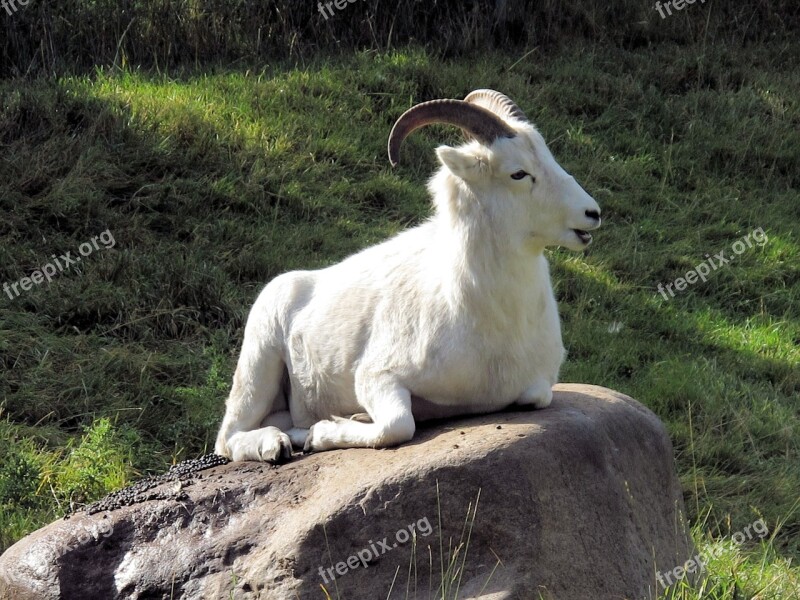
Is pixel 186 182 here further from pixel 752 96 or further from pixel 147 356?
pixel 752 96

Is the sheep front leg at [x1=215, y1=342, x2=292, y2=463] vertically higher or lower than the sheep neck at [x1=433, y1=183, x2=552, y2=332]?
lower

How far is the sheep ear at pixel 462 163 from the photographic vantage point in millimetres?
5268

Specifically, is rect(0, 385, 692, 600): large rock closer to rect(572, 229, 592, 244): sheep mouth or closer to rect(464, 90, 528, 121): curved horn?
rect(572, 229, 592, 244): sheep mouth

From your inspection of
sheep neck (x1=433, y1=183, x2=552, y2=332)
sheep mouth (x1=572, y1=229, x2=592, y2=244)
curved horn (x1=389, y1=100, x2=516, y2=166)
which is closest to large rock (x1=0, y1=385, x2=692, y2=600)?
sheep neck (x1=433, y1=183, x2=552, y2=332)

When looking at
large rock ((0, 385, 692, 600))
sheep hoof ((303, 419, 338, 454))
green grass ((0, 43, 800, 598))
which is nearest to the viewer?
large rock ((0, 385, 692, 600))

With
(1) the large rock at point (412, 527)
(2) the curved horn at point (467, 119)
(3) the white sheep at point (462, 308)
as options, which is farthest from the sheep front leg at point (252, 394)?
(2) the curved horn at point (467, 119)

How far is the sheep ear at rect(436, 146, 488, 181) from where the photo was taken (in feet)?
17.3

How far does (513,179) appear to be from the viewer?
5.29 m

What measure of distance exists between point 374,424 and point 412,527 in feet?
2.24

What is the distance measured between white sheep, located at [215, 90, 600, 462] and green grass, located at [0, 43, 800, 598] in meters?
1.57

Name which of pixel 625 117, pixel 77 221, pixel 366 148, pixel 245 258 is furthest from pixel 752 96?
pixel 77 221

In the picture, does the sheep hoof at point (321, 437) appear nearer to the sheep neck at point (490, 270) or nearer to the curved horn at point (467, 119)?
the sheep neck at point (490, 270)

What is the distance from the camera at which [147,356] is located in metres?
8.23

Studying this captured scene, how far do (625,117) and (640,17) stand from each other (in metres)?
2.30
